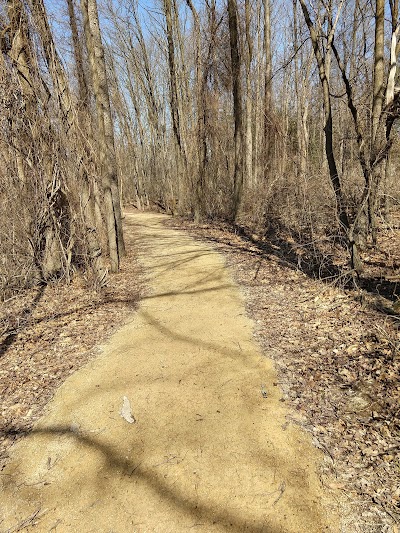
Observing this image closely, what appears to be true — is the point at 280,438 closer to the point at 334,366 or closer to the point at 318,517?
the point at 318,517

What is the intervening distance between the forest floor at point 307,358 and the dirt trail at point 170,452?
162mm

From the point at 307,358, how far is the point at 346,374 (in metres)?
0.56

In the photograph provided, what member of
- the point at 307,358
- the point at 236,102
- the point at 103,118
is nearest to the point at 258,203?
the point at 236,102

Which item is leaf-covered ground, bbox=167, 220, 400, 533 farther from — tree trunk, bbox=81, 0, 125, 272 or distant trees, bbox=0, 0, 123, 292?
distant trees, bbox=0, 0, 123, 292

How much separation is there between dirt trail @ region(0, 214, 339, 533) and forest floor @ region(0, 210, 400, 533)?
16 centimetres

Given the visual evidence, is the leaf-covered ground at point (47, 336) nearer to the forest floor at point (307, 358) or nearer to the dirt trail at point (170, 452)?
the forest floor at point (307, 358)

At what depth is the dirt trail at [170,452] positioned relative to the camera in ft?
8.69

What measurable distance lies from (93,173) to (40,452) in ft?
18.4

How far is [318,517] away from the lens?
2527 millimetres

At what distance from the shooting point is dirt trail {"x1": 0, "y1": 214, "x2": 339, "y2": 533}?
8.69 ft

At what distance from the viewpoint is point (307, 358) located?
14.6 ft

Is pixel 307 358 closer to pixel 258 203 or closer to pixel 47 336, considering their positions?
pixel 47 336

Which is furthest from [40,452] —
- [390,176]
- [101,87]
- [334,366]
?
[390,176]

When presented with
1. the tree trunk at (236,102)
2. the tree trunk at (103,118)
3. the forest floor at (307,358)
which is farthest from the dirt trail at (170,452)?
→ the tree trunk at (236,102)
